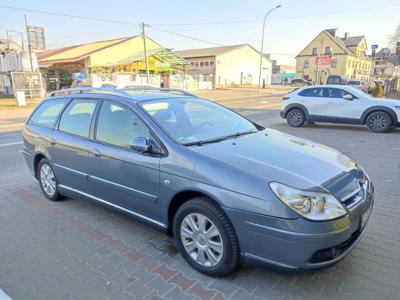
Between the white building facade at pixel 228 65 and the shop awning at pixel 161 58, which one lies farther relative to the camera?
the white building facade at pixel 228 65

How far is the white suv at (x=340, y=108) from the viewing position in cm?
975

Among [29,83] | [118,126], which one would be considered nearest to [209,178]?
[118,126]

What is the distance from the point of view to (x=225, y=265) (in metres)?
2.63

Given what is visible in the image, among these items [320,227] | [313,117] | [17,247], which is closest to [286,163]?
[320,227]

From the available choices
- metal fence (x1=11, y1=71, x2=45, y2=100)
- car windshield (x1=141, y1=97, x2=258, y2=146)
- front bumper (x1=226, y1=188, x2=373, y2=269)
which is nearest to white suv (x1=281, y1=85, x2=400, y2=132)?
car windshield (x1=141, y1=97, x2=258, y2=146)

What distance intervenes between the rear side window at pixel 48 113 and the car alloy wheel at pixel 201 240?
264cm

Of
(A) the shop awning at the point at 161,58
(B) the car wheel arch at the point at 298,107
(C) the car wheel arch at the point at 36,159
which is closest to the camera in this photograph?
(C) the car wheel arch at the point at 36,159

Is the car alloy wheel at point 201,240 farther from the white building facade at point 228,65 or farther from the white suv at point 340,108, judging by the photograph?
the white building facade at point 228,65

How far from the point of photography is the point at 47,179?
453 centimetres

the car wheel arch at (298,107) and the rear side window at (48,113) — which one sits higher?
the rear side window at (48,113)

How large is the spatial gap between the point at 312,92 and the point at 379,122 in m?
2.43

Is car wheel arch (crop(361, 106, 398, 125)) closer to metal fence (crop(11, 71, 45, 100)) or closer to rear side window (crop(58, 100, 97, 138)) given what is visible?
rear side window (crop(58, 100, 97, 138))

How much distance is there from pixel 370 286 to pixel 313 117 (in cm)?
912

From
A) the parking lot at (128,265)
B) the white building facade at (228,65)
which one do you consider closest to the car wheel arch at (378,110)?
the parking lot at (128,265)
